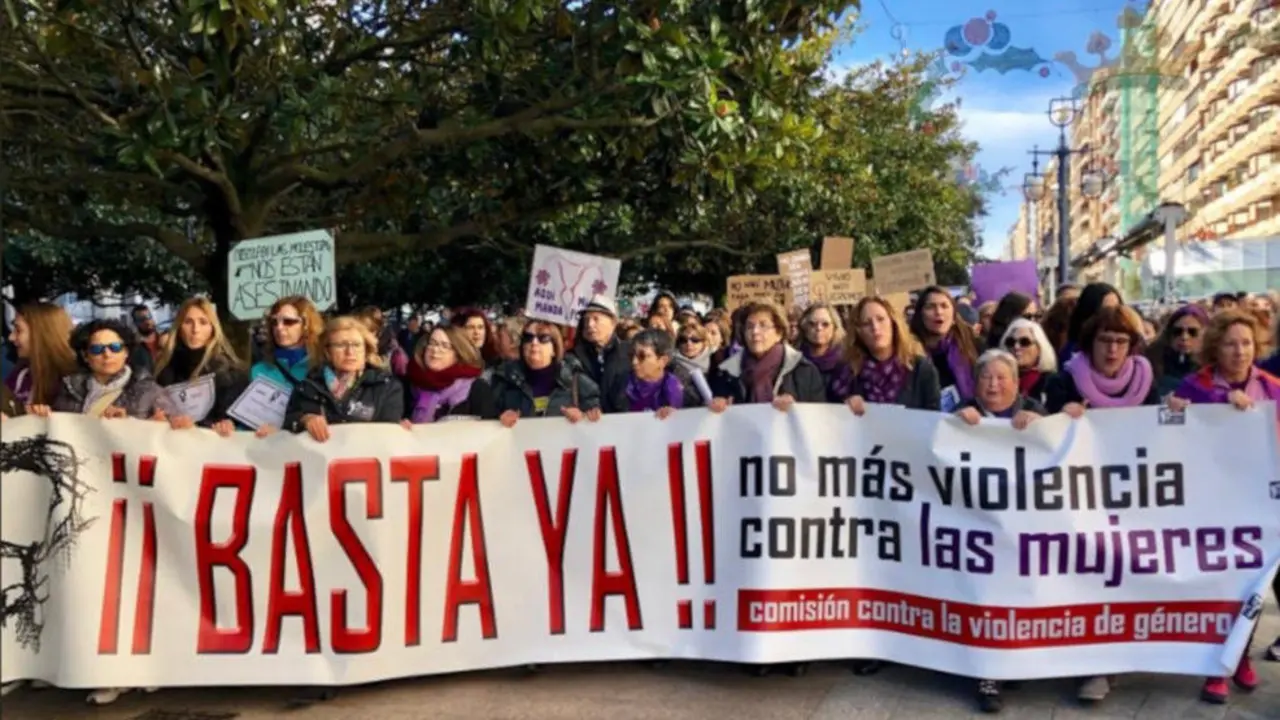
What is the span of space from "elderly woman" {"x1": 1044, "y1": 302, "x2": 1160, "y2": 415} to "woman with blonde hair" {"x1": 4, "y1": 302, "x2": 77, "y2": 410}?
14.0 feet

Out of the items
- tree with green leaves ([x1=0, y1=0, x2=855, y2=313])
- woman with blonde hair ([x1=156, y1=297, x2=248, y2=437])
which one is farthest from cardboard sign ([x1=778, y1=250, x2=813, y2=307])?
woman with blonde hair ([x1=156, y1=297, x2=248, y2=437])

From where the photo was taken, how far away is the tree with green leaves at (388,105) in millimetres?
6004

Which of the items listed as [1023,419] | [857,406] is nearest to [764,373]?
[857,406]

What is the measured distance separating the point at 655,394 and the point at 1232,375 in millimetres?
2425

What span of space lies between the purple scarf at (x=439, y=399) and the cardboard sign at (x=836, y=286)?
6.31 m

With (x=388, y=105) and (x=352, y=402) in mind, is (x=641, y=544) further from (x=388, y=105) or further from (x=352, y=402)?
(x=388, y=105)

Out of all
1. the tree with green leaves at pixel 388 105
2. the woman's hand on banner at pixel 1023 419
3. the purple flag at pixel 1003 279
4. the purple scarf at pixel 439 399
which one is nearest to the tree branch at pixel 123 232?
the tree with green leaves at pixel 388 105

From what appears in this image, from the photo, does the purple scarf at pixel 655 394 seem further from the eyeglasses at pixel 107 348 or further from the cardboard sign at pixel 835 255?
the cardboard sign at pixel 835 255

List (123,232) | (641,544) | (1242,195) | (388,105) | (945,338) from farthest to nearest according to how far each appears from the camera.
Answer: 1. (1242,195)
2. (123,232)
3. (388,105)
4. (945,338)
5. (641,544)

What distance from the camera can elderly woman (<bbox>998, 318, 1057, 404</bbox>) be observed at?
16.9 ft

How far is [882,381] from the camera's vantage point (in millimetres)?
4879

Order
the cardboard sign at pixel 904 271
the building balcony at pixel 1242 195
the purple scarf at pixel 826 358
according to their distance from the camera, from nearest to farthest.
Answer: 1. the purple scarf at pixel 826 358
2. the cardboard sign at pixel 904 271
3. the building balcony at pixel 1242 195

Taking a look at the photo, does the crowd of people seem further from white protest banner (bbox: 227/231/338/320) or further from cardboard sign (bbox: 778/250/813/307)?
cardboard sign (bbox: 778/250/813/307)

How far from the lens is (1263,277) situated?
29062 millimetres
